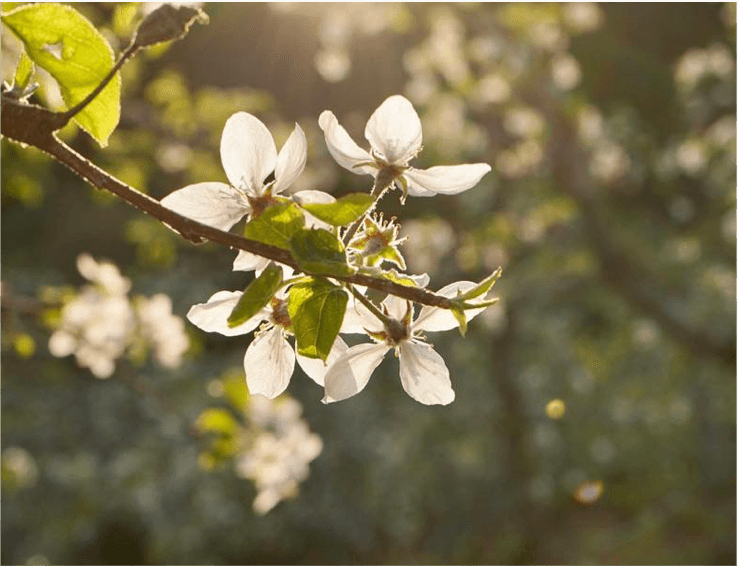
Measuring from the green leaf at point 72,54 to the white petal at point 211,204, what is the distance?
0.07 meters

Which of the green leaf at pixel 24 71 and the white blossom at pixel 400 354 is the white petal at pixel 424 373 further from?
the green leaf at pixel 24 71

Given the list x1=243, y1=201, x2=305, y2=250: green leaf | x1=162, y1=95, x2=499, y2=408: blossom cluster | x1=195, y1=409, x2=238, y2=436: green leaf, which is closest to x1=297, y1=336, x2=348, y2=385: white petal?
x1=162, y1=95, x2=499, y2=408: blossom cluster

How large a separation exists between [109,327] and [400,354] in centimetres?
144

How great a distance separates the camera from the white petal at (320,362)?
57 centimetres

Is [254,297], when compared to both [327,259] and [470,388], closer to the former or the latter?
[327,259]

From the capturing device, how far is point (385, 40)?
7281 mm

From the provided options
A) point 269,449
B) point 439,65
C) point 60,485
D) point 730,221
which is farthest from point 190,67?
point 269,449

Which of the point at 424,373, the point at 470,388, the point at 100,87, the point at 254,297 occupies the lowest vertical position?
the point at 470,388

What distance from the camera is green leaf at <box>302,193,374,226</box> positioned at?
474 mm

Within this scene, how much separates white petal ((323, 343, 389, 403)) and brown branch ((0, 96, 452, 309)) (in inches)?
4.4

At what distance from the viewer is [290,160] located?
59 centimetres

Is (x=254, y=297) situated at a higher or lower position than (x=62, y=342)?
higher

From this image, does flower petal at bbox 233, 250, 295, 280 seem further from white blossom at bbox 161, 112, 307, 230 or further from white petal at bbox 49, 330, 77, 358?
white petal at bbox 49, 330, 77, 358

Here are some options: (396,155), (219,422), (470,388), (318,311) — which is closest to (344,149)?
(396,155)
